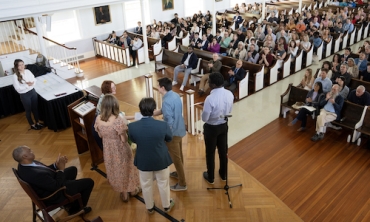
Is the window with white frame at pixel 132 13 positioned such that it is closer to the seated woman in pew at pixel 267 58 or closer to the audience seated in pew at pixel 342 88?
the seated woman in pew at pixel 267 58

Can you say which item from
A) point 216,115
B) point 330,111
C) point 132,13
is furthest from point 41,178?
point 132,13

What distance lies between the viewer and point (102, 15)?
44.1 feet

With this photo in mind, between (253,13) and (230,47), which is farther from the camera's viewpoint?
(253,13)

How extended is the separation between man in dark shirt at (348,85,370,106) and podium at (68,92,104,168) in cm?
496

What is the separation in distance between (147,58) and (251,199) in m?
8.22

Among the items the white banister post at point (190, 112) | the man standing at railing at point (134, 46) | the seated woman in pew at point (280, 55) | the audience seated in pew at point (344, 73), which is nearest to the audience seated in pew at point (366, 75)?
the audience seated in pew at point (344, 73)

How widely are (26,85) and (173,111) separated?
3.80 metres

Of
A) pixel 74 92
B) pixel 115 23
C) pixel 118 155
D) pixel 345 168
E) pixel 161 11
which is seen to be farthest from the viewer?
pixel 161 11

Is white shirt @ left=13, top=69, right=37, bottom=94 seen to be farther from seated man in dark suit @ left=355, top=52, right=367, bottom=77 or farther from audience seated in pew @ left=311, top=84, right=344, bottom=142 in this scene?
seated man in dark suit @ left=355, top=52, right=367, bottom=77

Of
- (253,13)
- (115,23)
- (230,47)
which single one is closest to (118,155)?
(230,47)

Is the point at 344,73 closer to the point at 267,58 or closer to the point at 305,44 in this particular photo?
the point at 267,58

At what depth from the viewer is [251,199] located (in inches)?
177

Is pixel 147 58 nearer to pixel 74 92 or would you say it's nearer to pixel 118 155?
pixel 74 92

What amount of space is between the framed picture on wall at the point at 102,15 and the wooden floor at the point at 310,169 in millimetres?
9270
